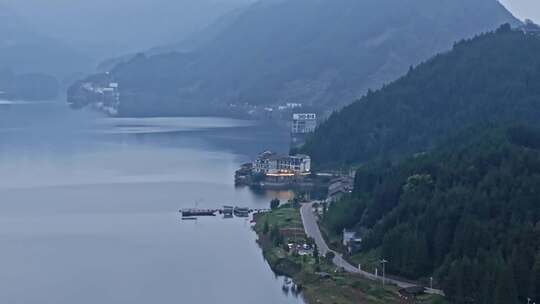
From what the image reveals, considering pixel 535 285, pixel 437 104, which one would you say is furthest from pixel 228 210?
pixel 437 104

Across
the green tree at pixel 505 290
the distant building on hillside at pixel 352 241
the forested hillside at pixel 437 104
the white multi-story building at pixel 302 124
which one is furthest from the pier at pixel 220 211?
the white multi-story building at pixel 302 124

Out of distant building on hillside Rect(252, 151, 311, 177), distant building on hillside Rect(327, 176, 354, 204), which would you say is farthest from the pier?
distant building on hillside Rect(252, 151, 311, 177)

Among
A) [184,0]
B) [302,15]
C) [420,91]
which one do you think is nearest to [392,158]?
[420,91]

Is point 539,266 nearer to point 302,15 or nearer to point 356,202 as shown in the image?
point 356,202

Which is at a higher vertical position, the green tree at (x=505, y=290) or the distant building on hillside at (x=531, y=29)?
the distant building on hillside at (x=531, y=29)

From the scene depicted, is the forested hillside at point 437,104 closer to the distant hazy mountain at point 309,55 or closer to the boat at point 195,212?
the boat at point 195,212

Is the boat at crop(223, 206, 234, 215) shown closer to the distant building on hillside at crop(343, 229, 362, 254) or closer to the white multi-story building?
the distant building on hillside at crop(343, 229, 362, 254)
